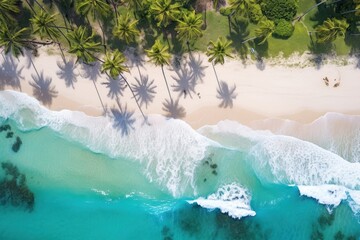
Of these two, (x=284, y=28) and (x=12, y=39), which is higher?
(x=284, y=28)

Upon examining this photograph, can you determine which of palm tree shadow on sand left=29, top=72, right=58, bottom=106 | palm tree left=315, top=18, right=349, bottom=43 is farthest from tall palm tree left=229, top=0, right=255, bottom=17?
palm tree shadow on sand left=29, top=72, right=58, bottom=106

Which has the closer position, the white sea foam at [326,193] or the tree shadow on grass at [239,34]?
the tree shadow on grass at [239,34]

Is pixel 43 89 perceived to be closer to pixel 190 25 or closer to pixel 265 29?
pixel 190 25

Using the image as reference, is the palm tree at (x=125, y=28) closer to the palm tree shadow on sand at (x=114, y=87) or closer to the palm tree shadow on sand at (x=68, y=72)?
the palm tree shadow on sand at (x=114, y=87)

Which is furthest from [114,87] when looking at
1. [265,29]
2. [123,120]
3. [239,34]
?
[265,29]

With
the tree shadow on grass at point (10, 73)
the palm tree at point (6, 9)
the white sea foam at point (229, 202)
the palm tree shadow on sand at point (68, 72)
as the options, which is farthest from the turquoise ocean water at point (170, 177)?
the palm tree at point (6, 9)

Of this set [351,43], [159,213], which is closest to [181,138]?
[159,213]

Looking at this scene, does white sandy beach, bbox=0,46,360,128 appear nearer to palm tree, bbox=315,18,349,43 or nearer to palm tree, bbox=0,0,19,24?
palm tree, bbox=315,18,349,43
